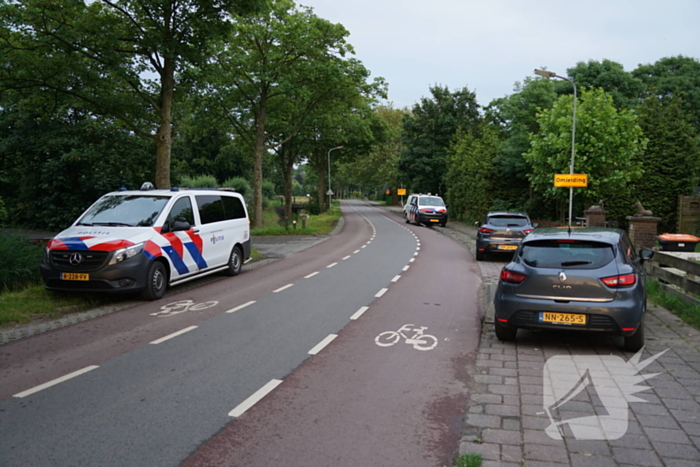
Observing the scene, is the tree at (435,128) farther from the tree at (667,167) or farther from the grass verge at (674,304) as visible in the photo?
the grass verge at (674,304)

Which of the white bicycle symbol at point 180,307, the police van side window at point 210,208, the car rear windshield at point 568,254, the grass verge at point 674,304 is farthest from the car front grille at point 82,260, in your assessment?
the grass verge at point 674,304

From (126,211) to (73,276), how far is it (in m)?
1.79

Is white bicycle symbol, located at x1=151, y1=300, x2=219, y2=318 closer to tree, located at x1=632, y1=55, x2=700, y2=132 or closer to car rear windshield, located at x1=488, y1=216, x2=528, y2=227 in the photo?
car rear windshield, located at x1=488, y1=216, x2=528, y2=227

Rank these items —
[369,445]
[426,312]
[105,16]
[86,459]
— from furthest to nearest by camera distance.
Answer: [105,16] → [426,312] → [369,445] → [86,459]

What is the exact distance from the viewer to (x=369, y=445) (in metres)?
3.96

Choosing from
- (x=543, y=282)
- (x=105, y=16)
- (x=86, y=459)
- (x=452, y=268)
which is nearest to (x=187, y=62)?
(x=105, y=16)

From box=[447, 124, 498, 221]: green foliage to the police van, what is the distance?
77.6 ft

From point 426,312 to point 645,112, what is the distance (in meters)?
24.2

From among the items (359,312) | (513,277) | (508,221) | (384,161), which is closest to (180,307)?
(359,312)

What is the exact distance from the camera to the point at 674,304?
859 cm

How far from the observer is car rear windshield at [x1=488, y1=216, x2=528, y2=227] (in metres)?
16.1

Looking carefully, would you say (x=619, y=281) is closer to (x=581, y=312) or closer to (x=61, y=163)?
(x=581, y=312)

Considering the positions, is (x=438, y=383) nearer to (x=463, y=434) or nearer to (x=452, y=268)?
(x=463, y=434)

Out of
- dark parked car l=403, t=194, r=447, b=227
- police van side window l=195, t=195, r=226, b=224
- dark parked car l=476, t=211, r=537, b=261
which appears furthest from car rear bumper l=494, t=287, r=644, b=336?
dark parked car l=403, t=194, r=447, b=227
